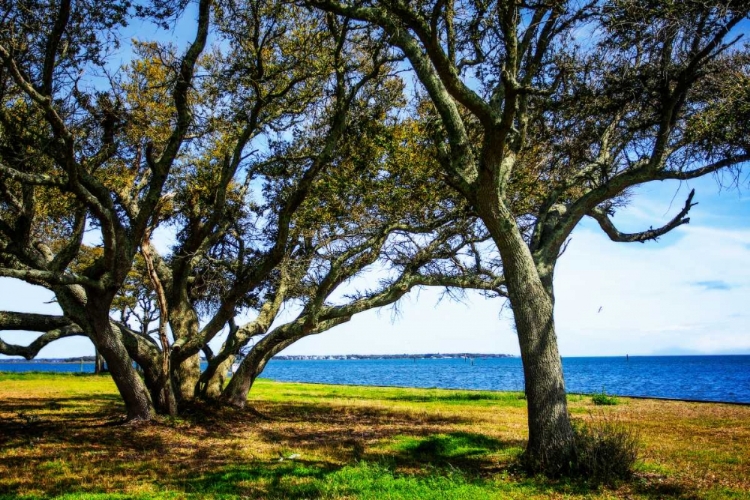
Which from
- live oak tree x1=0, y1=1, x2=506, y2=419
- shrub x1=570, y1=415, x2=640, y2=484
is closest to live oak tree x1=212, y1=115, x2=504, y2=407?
live oak tree x1=0, y1=1, x2=506, y2=419

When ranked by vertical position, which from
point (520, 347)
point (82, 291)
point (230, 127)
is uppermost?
point (230, 127)

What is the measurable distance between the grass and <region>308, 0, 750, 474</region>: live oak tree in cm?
154

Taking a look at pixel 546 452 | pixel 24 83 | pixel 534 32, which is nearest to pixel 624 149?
pixel 534 32

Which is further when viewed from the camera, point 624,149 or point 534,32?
point 624,149

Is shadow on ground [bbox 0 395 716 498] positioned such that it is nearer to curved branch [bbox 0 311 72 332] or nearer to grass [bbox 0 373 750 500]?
grass [bbox 0 373 750 500]

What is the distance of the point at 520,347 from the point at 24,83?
31.8 ft

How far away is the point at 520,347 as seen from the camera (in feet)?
28.3

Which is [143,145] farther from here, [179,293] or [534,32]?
[534,32]

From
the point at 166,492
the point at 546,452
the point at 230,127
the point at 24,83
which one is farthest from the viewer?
the point at 230,127

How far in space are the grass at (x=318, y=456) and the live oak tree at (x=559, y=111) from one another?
5.06ft

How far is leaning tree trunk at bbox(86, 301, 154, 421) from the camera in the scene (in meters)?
12.4

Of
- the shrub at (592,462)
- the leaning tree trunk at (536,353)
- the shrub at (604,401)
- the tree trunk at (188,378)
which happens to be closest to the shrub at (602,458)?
the shrub at (592,462)

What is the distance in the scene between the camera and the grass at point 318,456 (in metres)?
7.44

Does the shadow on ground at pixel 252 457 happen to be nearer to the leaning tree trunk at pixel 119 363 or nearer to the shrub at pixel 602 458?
the shrub at pixel 602 458
